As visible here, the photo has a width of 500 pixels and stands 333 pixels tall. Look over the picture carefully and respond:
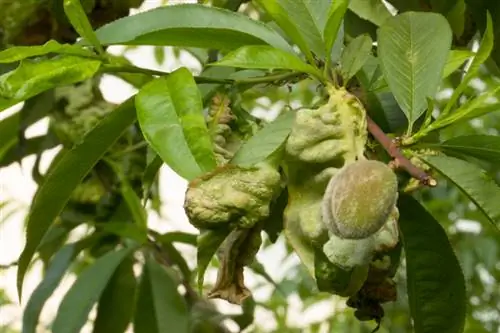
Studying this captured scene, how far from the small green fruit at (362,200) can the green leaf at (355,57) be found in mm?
110

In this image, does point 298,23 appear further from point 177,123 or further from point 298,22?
point 177,123

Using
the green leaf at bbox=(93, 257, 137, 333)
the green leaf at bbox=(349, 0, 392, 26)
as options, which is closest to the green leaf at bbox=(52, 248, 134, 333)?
the green leaf at bbox=(93, 257, 137, 333)

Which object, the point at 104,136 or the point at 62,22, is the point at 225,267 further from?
the point at 62,22

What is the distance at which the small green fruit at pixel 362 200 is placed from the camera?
558 millimetres

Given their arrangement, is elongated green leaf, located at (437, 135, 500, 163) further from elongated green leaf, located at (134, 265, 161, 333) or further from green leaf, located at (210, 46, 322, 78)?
elongated green leaf, located at (134, 265, 161, 333)

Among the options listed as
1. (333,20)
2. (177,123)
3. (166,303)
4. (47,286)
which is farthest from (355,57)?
(47,286)

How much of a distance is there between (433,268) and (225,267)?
20 centimetres

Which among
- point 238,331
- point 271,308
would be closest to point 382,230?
point 238,331

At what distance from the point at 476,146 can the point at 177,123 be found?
0.69 ft

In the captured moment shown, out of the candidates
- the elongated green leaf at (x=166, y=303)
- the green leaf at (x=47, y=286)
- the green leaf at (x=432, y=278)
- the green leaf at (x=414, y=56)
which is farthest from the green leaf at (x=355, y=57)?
the green leaf at (x=47, y=286)

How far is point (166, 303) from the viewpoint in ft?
3.65

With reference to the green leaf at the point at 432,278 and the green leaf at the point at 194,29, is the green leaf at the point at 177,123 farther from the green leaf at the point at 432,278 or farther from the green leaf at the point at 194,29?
the green leaf at the point at 432,278

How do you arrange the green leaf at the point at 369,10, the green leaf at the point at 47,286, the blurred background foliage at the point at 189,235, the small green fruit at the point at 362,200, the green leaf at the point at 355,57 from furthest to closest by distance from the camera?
the green leaf at the point at 47,286 → the blurred background foliage at the point at 189,235 → the green leaf at the point at 369,10 → the green leaf at the point at 355,57 → the small green fruit at the point at 362,200

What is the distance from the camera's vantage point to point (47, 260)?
1.36 m
